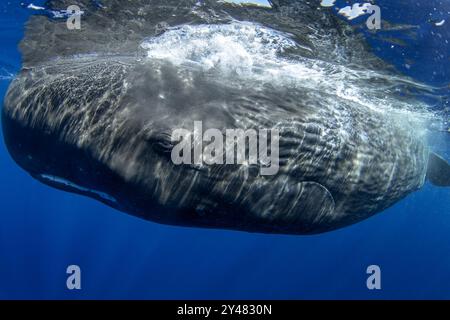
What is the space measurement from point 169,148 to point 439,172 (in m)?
10.5

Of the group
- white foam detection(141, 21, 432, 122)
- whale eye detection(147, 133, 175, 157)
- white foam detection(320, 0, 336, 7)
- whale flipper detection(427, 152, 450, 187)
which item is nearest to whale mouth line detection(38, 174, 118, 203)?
whale eye detection(147, 133, 175, 157)

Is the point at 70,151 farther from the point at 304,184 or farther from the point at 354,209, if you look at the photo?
the point at 354,209

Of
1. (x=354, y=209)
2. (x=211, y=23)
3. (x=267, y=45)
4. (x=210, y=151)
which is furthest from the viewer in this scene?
(x=267, y=45)

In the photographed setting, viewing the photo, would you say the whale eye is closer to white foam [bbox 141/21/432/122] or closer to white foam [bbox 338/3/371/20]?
white foam [bbox 141/21/432/122]

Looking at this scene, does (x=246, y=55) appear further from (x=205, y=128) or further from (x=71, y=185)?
(x=71, y=185)

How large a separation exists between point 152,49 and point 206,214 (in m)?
7.08

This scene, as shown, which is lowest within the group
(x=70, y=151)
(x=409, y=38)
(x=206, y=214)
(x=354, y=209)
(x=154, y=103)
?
(x=206, y=214)

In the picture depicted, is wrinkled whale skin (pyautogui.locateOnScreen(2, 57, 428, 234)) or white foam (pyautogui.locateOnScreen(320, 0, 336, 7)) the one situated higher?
white foam (pyautogui.locateOnScreen(320, 0, 336, 7))

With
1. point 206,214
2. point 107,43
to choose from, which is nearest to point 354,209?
point 206,214

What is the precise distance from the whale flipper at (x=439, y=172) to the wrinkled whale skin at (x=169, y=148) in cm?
658

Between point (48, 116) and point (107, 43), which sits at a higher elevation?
point (107, 43)

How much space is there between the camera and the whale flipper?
39.7ft

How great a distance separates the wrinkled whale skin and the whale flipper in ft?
21.6

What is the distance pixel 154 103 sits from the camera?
17.3ft
